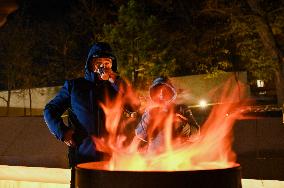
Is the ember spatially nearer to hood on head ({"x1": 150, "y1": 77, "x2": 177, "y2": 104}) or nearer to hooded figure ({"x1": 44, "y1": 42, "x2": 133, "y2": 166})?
hooded figure ({"x1": 44, "y1": 42, "x2": 133, "y2": 166})

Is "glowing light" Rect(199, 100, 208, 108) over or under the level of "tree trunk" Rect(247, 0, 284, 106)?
under

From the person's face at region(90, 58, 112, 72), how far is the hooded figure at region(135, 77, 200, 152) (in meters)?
0.85

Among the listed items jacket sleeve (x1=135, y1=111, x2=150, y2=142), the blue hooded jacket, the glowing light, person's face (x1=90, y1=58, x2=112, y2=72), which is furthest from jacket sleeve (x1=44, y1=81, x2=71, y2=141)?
the glowing light

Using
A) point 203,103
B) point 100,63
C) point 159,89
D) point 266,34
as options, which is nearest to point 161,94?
point 159,89

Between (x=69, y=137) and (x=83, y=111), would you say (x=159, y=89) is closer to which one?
(x=83, y=111)

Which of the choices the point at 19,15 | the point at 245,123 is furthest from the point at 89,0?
the point at 245,123

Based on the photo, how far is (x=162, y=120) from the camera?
411cm

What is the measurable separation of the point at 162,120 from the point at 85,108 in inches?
42.8

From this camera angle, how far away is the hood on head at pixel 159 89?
13.6 ft

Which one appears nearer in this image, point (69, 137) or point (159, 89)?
point (69, 137)

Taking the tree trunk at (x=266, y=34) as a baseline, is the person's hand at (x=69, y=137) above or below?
below

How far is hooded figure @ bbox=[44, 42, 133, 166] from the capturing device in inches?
126

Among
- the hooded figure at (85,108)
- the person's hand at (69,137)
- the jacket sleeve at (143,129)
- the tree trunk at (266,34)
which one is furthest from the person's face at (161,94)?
the tree trunk at (266,34)

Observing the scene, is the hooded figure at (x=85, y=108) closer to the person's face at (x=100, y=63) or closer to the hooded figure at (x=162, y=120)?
the person's face at (x=100, y=63)
